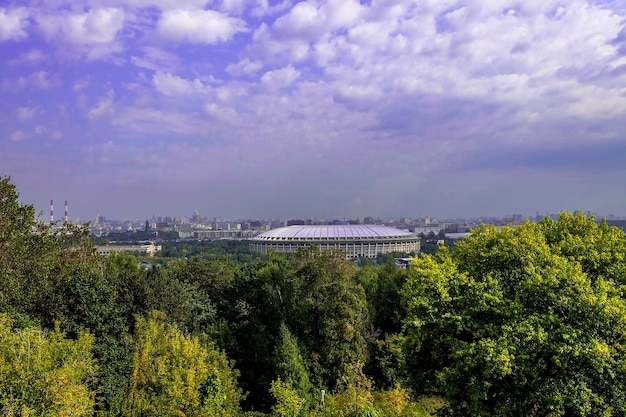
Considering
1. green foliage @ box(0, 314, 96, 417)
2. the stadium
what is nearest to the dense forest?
green foliage @ box(0, 314, 96, 417)

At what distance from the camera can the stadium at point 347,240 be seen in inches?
3238

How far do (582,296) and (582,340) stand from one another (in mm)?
1042

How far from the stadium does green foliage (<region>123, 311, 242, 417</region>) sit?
6340 centimetres

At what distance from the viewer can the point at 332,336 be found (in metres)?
18.2

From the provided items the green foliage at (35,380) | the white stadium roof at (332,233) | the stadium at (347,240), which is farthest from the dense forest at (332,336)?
the white stadium roof at (332,233)

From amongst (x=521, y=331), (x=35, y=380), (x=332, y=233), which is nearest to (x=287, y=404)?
(x=35, y=380)

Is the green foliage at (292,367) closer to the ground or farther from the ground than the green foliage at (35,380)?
closer to the ground

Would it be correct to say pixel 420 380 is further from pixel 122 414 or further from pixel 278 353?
pixel 122 414

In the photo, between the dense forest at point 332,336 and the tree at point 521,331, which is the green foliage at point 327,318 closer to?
the dense forest at point 332,336

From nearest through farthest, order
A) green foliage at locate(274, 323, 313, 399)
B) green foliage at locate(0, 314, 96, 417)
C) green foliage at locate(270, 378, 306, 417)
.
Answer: green foliage at locate(0, 314, 96, 417), green foliage at locate(270, 378, 306, 417), green foliage at locate(274, 323, 313, 399)

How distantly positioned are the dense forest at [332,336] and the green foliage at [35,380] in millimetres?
40

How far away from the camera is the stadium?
82250mm

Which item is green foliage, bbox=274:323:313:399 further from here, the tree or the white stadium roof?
the white stadium roof

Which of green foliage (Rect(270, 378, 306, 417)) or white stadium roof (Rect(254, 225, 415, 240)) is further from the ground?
white stadium roof (Rect(254, 225, 415, 240))
